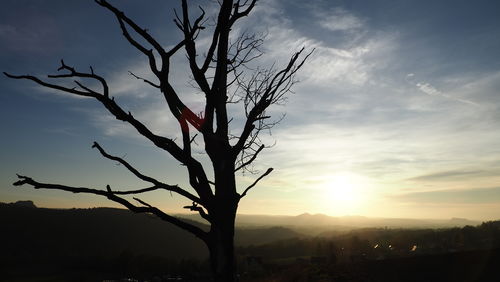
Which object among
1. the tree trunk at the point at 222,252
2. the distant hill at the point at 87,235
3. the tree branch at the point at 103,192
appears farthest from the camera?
the distant hill at the point at 87,235

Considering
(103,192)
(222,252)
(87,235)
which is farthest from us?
(87,235)

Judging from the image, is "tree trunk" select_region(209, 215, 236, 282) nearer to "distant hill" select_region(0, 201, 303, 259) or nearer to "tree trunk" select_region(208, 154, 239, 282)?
"tree trunk" select_region(208, 154, 239, 282)

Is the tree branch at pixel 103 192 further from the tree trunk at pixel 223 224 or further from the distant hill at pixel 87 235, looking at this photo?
the distant hill at pixel 87 235

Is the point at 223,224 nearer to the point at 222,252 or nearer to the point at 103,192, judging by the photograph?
the point at 222,252

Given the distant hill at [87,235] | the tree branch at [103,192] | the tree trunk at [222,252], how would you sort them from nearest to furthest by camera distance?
the tree branch at [103,192] → the tree trunk at [222,252] → the distant hill at [87,235]

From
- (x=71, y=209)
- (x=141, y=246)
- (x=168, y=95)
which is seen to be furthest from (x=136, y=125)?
(x=71, y=209)

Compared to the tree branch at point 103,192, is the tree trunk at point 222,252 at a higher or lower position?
lower

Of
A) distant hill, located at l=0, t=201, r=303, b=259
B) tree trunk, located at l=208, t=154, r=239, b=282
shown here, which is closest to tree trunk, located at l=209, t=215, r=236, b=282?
tree trunk, located at l=208, t=154, r=239, b=282

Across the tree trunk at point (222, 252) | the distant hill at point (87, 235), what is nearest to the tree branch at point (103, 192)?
the tree trunk at point (222, 252)

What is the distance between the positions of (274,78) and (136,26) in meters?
1.70

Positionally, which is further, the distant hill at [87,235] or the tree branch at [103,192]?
the distant hill at [87,235]

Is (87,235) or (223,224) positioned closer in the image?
(223,224)

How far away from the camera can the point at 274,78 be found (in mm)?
4102

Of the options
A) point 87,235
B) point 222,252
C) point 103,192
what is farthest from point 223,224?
point 87,235
